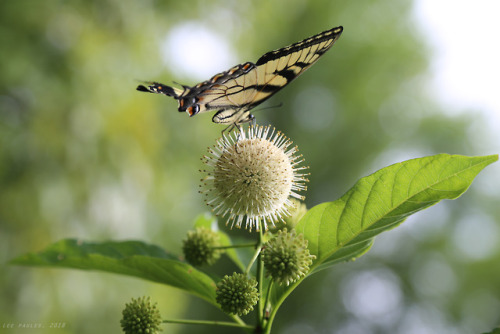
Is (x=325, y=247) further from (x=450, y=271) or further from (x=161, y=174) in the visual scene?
(x=450, y=271)

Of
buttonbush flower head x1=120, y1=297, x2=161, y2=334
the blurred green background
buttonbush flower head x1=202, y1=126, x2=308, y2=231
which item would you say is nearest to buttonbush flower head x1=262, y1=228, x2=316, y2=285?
buttonbush flower head x1=202, y1=126, x2=308, y2=231

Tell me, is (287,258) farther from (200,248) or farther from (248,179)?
(200,248)

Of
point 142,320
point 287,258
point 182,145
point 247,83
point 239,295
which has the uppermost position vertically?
point 182,145

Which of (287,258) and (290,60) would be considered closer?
(287,258)

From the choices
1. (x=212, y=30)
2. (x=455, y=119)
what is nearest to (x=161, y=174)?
(x=212, y=30)

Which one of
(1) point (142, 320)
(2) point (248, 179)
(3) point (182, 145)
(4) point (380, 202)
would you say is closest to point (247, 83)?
(2) point (248, 179)
